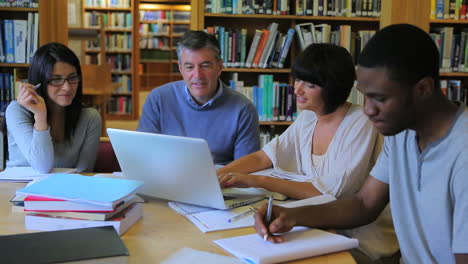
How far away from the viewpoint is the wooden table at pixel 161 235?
1.08 m

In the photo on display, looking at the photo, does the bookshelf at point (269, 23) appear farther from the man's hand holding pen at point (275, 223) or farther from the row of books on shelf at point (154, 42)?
the row of books on shelf at point (154, 42)

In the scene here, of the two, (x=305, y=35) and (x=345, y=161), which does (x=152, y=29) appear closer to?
(x=305, y=35)

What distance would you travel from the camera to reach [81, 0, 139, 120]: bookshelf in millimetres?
7223

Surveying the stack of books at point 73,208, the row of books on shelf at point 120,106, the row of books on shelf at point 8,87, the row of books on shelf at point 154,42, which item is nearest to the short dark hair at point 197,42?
the stack of books at point 73,208

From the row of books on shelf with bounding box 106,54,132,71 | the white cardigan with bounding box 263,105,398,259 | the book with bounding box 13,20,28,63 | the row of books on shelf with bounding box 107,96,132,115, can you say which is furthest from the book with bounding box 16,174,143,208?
the row of books on shelf with bounding box 106,54,132,71

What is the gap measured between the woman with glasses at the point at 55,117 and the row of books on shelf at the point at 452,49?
2.73 m

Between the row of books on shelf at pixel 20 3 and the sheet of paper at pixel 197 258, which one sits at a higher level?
the row of books on shelf at pixel 20 3

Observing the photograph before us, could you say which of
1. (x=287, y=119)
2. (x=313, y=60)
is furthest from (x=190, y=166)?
(x=287, y=119)

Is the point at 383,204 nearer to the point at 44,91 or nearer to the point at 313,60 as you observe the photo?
the point at 313,60

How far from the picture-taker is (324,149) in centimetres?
174

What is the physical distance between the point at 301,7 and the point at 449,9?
115 centimetres

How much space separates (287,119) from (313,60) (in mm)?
1869

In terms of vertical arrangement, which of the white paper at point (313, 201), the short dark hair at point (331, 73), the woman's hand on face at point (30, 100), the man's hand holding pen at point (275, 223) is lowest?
the white paper at point (313, 201)

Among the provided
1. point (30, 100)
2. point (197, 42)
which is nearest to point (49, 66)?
point (30, 100)
